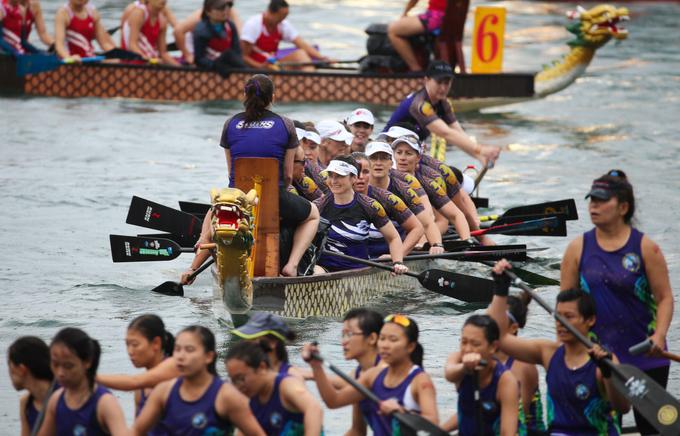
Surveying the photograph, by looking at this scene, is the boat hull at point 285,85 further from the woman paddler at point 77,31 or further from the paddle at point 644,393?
the paddle at point 644,393

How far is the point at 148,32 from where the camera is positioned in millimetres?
17047

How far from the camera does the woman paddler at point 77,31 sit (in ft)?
54.6

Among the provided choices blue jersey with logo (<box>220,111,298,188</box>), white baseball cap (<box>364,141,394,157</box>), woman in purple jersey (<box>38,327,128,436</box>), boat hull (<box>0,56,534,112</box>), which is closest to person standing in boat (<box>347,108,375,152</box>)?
white baseball cap (<box>364,141,394,157</box>)

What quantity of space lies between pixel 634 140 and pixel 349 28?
27.6ft

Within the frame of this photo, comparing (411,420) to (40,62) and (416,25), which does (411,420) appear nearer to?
(416,25)

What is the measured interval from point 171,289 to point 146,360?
4.09m

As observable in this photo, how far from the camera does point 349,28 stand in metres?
24.5

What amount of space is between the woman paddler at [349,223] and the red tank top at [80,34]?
8.24 m

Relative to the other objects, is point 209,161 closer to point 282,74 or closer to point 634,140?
point 282,74

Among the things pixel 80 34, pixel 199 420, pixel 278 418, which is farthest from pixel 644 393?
pixel 80 34

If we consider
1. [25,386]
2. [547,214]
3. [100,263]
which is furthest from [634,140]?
[25,386]

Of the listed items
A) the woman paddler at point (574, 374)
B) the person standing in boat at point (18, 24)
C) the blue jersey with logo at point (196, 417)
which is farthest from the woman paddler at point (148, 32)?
the blue jersey with logo at point (196, 417)

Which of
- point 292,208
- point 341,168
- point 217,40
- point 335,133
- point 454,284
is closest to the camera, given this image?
point 292,208

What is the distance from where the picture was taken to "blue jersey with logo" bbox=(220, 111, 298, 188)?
8227 mm
